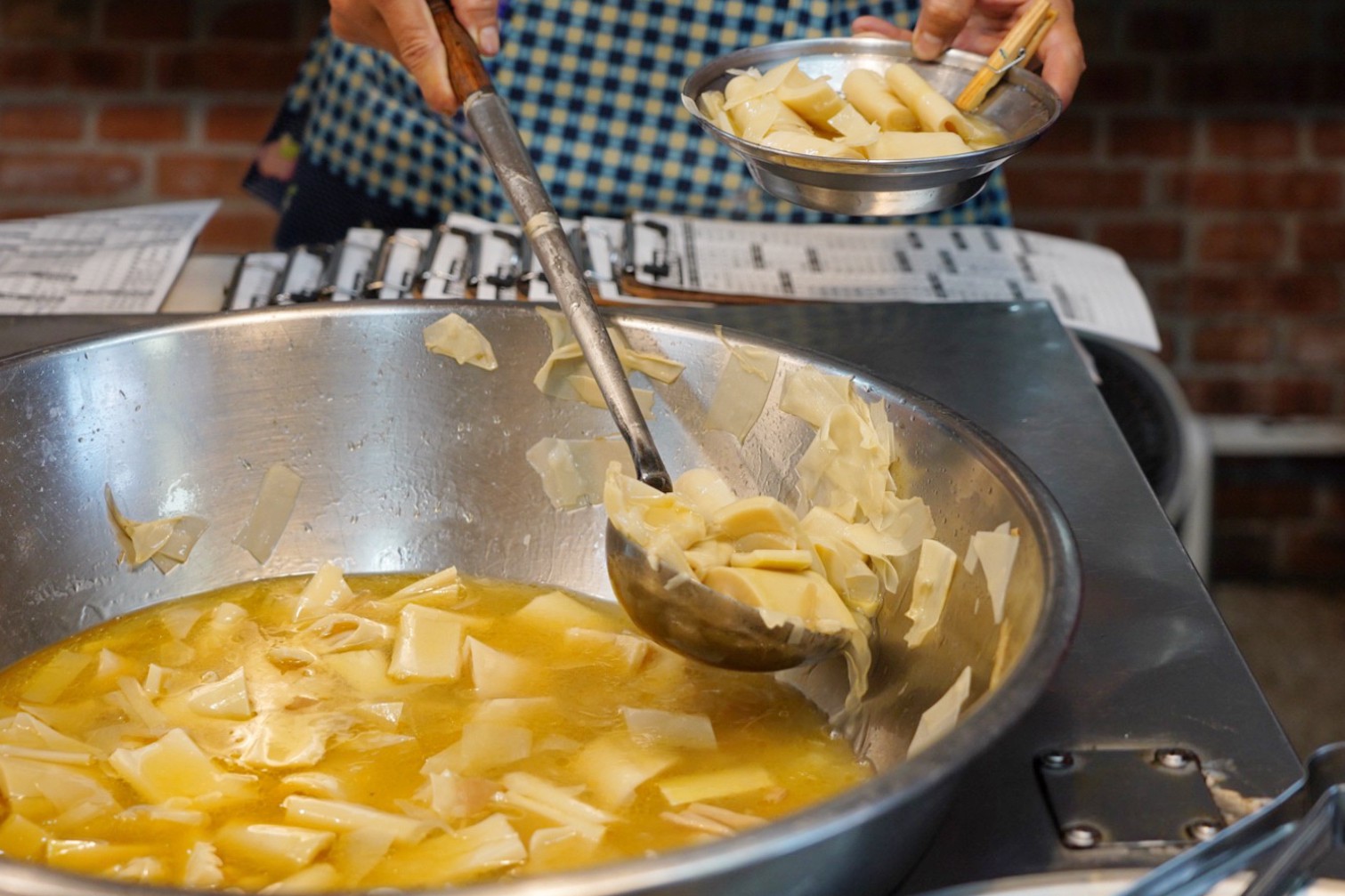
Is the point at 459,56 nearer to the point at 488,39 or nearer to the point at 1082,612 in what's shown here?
the point at 488,39

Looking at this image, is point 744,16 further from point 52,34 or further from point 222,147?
point 52,34

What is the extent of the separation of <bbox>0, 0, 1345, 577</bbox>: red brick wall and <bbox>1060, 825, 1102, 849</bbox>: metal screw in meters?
1.77

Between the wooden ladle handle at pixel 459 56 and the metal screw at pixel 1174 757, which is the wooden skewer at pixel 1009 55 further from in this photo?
the metal screw at pixel 1174 757

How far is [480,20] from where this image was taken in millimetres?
1064

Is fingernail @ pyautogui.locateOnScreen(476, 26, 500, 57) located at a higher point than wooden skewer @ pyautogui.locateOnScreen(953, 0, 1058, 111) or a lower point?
lower

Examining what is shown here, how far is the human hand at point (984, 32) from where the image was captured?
39.7 inches

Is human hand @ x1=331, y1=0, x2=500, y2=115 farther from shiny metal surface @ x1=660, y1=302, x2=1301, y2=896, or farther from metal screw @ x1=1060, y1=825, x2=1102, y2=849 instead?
metal screw @ x1=1060, y1=825, x2=1102, y2=849

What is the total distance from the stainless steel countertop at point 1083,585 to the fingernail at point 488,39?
24 cm

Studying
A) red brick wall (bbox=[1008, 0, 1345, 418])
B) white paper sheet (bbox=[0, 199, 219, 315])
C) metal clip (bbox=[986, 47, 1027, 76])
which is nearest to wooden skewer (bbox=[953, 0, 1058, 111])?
metal clip (bbox=[986, 47, 1027, 76])

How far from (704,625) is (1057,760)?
0.60 feet

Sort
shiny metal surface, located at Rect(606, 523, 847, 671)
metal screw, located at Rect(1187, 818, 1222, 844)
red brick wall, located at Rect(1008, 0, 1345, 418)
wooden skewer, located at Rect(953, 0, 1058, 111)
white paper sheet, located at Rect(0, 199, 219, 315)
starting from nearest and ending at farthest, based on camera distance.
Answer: metal screw, located at Rect(1187, 818, 1222, 844)
shiny metal surface, located at Rect(606, 523, 847, 671)
wooden skewer, located at Rect(953, 0, 1058, 111)
white paper sheet, located at Rect(0, 199, 219, 315)
red brick wall, located at Rect(1008, 0, 1345, 418)

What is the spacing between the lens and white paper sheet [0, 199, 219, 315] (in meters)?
1.18

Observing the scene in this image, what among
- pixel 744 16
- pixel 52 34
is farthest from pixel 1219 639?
pixel 52 34

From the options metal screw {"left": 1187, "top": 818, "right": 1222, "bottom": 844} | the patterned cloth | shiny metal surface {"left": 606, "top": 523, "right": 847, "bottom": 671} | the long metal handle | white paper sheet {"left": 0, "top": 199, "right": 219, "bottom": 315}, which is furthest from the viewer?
the patterned cloth
